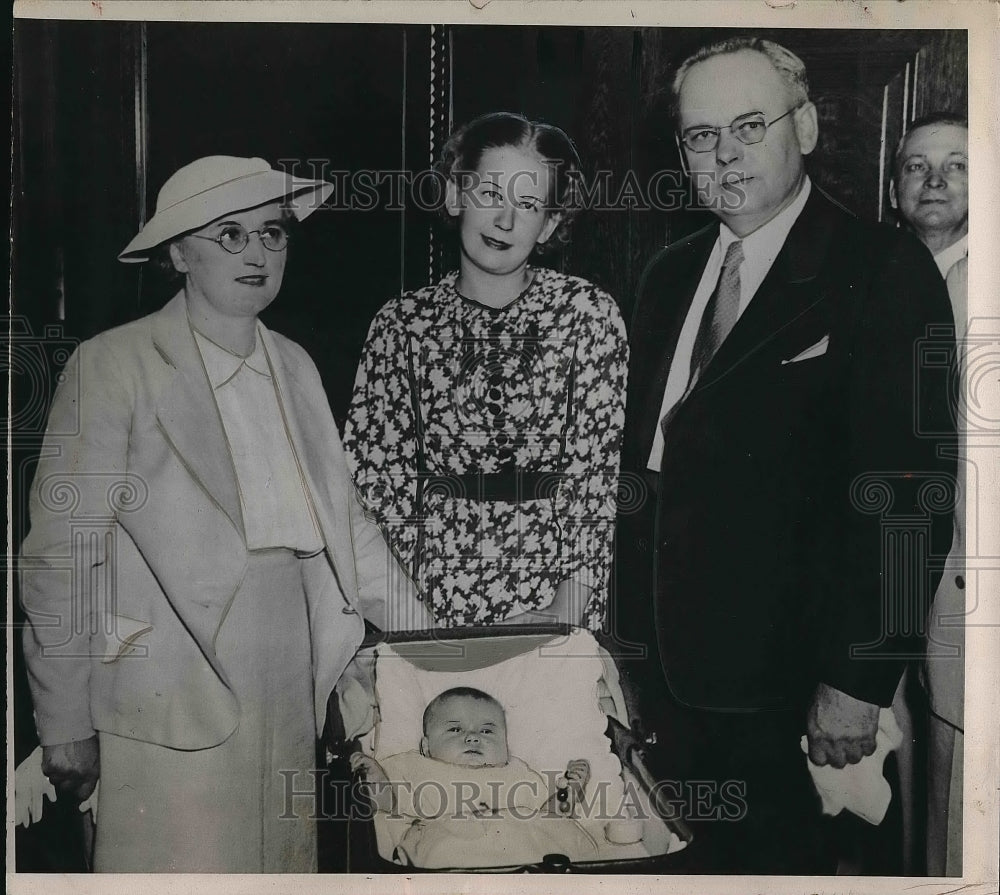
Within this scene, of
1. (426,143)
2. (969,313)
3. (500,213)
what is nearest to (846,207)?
(969,313)

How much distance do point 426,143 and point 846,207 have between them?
914mm

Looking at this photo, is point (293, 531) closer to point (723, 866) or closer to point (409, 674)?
point (409, 674)

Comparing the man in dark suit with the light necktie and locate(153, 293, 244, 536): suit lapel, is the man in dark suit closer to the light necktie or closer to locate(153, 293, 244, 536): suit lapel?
the light necktie

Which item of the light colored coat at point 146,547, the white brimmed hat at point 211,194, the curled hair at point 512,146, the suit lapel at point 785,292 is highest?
the curled hair at point 512,146

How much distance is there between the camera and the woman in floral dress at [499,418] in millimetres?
2406

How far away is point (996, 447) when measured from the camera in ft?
7.98

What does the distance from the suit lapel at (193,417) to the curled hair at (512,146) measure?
24.5 inches

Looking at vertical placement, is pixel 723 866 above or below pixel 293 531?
below

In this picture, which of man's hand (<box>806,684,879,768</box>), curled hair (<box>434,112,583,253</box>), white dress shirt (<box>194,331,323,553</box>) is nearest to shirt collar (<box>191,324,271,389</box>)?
white dress shirt (<box>194,331,323,553</box>)

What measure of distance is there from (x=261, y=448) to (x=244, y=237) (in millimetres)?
452

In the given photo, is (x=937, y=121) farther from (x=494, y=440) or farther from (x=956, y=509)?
(x=494, y=440)

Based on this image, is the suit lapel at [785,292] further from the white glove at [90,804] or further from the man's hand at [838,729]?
the white glove at [90,804]

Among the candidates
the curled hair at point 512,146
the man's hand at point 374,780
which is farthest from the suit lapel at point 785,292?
the man's hand at point 374,780

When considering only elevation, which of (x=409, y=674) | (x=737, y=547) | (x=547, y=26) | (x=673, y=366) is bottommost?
(x=409, y=674)
